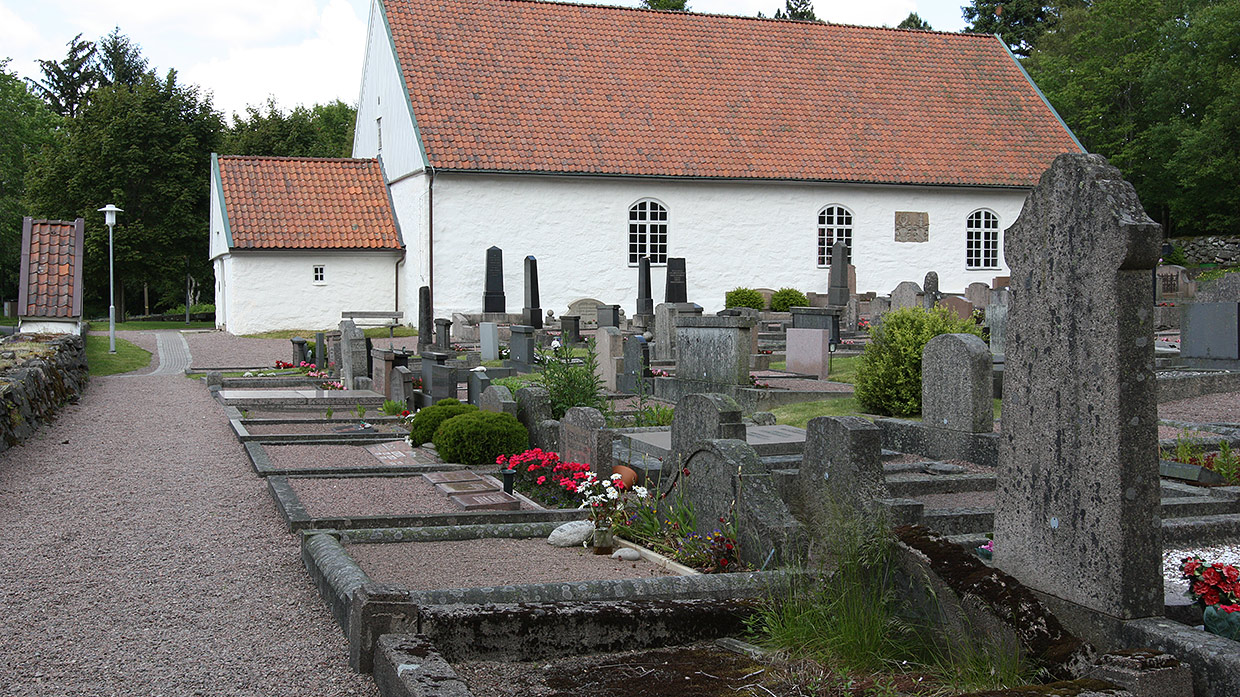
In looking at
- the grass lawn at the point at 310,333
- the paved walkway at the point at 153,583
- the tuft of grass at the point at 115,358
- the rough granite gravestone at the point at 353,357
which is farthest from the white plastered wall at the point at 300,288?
the paved walkway at the point at 153,583

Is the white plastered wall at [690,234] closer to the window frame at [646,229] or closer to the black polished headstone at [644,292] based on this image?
the window frame at [646,229]

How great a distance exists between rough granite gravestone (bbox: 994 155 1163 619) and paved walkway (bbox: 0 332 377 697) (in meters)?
2.81

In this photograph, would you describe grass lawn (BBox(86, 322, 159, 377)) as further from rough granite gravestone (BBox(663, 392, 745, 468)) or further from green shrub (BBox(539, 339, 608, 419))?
rough granite gravestone (BBox(663, 392, 745, 468))

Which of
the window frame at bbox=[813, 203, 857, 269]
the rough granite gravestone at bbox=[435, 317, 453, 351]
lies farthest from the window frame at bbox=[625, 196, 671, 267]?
the rough granite gravestone at bbox=[435, 317, 453, 351]

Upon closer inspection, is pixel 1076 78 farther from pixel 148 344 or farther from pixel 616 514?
pixel 616 514

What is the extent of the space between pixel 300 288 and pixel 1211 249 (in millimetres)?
31925

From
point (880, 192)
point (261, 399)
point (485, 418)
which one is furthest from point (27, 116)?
point (485, 418)

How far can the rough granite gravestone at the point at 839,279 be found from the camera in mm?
25422

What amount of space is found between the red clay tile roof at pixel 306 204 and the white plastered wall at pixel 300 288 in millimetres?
359

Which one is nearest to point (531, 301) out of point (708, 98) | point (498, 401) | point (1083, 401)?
point (708, 98)

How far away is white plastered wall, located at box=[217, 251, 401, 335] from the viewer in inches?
1069

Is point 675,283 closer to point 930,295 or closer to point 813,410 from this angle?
point 930,295

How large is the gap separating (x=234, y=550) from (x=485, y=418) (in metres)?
3.53

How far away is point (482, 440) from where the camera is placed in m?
10.1
